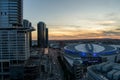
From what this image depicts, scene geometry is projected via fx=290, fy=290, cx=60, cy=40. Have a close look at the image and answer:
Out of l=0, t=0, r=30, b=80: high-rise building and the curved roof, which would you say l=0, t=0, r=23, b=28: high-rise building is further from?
the curved roof

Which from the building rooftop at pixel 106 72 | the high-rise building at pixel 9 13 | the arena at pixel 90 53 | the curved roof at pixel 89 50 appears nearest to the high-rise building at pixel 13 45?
the high-rise building at pixel 9 13

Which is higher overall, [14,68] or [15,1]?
[15,1]

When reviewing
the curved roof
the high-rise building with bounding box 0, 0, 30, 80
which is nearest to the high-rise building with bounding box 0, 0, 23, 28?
the high-rise building with bounding box 0, 0, 30, 80

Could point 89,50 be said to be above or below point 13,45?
below

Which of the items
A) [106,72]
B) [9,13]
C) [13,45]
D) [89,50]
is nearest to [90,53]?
[89,50]

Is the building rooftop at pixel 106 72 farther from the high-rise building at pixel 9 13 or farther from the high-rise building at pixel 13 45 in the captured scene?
the high-rise building at pixel 9 13

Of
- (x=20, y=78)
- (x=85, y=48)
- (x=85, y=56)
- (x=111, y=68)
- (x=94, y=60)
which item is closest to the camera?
(x=111, y=68)

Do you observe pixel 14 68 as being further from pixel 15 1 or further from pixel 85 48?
pixel 85 48

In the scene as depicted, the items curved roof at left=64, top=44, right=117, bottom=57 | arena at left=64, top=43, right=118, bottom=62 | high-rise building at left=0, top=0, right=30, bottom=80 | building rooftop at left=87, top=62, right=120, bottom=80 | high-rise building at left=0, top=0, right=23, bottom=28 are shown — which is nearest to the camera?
building rooftop at left=87, top=62, right=120, bottom=80

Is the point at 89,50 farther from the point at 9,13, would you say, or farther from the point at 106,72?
the point at 106,72

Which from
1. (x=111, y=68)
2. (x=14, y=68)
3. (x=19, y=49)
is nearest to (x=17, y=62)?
(x=19, y=49)

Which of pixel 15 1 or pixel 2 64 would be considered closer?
pixel 2 64
